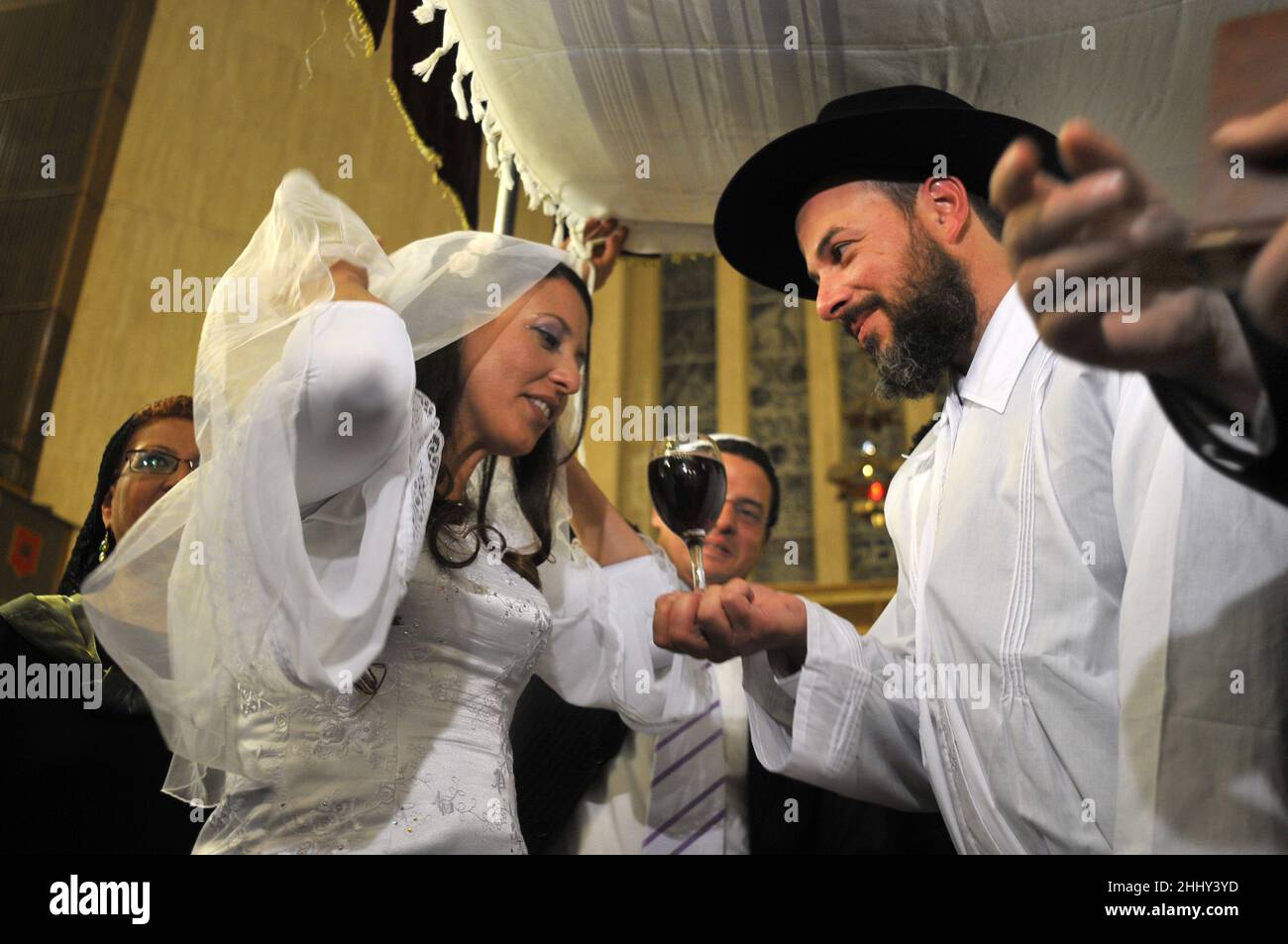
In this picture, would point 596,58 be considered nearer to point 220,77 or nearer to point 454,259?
point 454,259

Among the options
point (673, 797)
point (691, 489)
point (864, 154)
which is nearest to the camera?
point (691, 489)

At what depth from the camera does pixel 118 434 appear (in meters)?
1.83

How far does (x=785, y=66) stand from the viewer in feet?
5.07

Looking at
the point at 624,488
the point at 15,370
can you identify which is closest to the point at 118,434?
the point at 15,370

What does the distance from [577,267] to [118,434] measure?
2.91 feet

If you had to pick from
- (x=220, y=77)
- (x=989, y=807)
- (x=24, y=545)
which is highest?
(x=220, y=77)

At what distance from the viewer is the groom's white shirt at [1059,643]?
0.97 m

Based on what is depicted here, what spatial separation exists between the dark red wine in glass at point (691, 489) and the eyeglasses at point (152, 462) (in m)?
0.83

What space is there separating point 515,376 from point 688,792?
0.95 metres
